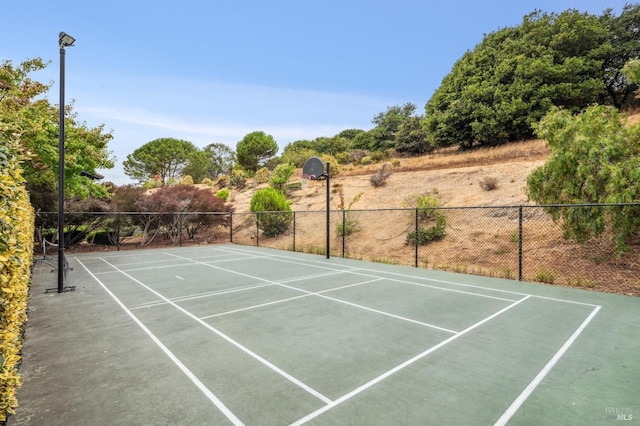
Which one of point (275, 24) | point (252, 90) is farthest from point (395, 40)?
point (252, 90)

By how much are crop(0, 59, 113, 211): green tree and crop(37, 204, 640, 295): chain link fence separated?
3448 millimetres

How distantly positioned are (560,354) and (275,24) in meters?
16.2

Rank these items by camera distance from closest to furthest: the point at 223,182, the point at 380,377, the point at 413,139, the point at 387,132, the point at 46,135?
1. the point at 380,377
2. the point at 46,135
3. the point at 413,139
4. the point at 223,182
5. the point at 387,132

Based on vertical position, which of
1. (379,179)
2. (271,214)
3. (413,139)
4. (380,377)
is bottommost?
(380,377)

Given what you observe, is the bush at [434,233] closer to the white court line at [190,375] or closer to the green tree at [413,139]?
the white court line at [190,375]

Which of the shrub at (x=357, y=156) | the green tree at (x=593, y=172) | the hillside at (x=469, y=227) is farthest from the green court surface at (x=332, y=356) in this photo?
the shrub at (x=357, y=156)

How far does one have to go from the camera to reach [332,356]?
3.30 metres

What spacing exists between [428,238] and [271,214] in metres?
8.17

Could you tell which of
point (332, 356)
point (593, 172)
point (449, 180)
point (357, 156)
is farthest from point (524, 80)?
point (332, 356)

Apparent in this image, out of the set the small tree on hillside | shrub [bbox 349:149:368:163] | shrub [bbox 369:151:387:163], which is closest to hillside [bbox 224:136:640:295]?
the small tree on hillside

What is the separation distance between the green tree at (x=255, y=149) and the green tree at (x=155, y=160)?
7.23 metres

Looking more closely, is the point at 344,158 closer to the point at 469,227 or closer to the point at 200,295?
the point at 469,227

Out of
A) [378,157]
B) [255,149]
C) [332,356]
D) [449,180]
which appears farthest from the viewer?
[255,149]

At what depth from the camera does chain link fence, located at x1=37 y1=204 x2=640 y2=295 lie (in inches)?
313
